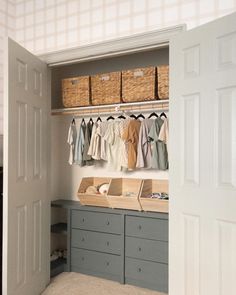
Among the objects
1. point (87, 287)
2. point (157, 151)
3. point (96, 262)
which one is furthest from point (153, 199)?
point (87, 287)

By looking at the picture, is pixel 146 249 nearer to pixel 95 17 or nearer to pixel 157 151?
pixel 157 151

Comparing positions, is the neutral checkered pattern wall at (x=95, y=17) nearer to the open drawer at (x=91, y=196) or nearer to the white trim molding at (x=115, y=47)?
the white trim molding at (x=115, y=47)

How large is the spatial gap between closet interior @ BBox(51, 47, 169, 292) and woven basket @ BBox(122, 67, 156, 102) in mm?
65

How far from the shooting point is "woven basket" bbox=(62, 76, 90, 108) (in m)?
3.52

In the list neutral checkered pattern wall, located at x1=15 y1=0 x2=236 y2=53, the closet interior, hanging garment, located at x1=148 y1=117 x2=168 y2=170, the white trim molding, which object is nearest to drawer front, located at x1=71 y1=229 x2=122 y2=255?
the closet interior

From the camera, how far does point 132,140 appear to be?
10.8 ft

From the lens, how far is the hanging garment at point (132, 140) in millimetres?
3289

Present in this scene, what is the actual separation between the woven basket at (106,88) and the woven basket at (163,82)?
0.45 m

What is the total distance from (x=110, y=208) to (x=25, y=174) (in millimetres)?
1145

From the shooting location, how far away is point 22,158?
2514 mm

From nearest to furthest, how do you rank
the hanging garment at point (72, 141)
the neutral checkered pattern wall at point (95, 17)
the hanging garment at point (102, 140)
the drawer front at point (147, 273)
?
the neutral checkered pattern wall at point (95, 17) → the drawer front at point (147, 273) → the hanging garment at point (102, 140) → the hanging garment at point (72, 141)

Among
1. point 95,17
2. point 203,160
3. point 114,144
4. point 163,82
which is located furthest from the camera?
point 114,144

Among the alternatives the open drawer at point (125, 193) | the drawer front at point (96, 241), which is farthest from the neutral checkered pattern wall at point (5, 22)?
the drawer front at point (96, 241)

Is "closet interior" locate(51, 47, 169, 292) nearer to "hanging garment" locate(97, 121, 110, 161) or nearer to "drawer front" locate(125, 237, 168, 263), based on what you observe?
"drawer front" locate(125, 237, 168, 263)
